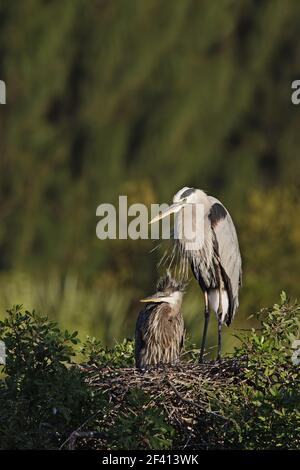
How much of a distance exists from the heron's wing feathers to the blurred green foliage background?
9.71m

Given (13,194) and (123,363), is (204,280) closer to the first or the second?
(123,363)

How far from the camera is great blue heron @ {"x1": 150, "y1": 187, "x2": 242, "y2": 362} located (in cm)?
695

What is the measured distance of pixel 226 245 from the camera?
702 centimetres

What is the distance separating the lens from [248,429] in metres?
4.81

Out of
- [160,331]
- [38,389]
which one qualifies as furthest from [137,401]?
[160,331]

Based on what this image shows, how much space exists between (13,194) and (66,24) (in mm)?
3068

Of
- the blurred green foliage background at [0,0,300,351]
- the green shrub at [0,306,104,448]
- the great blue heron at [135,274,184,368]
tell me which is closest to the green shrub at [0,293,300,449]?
the green shrub at [0,306,104,448]

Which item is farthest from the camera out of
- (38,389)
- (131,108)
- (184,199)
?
(131,108)

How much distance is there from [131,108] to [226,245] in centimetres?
1310

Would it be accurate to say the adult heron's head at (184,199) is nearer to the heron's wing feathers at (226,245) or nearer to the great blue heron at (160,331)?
the heron's wing feathers at (226,245)

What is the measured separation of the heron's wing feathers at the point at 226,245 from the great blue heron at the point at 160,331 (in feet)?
1.15

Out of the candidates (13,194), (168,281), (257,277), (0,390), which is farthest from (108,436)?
(13,194)

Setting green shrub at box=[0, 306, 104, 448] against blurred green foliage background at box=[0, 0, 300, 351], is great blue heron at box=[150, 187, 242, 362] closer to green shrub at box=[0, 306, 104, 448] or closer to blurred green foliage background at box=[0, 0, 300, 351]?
green shrub at box=[0, 306, 104, 448]

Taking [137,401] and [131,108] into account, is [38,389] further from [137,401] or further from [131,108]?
[131,108]
